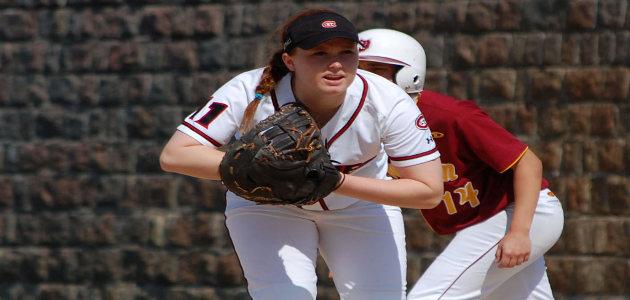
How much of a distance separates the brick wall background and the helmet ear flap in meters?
2.27

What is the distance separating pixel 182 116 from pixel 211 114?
375 centimetres

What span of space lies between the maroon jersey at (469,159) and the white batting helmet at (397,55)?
0.15 meters

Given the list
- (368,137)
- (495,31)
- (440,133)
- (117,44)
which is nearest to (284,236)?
(368,137)

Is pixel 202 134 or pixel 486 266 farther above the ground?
pixel 202 134

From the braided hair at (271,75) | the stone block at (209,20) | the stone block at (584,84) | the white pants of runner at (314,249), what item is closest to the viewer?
the braided hair at (271,75)

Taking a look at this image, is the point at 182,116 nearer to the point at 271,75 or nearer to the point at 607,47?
the point at 607,47

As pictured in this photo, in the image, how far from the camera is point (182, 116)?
8.05m

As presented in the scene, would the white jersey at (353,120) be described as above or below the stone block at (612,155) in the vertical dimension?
above

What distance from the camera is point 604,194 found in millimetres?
7352

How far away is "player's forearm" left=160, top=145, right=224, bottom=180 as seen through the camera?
13.9 ft

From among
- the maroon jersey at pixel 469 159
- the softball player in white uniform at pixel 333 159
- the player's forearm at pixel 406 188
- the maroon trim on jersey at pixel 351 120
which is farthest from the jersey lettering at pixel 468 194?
the maroon trim on jersey at pixel 351 120

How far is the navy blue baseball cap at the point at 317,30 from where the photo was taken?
4.21 metres

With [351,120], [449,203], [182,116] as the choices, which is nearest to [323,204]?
[351,120]

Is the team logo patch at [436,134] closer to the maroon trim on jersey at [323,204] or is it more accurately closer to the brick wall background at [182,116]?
the maroon trim on jersey at [323,204]
